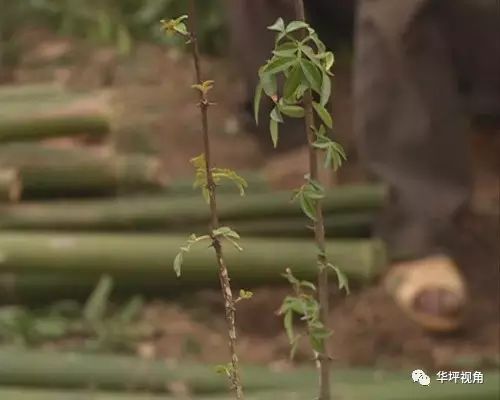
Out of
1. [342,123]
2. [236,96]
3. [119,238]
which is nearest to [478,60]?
[342,123]

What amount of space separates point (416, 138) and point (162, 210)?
0.45 m

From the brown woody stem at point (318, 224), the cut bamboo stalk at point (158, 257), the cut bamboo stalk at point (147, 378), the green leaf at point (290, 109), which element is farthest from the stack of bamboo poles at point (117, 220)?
the green leaf at point (290, 109)

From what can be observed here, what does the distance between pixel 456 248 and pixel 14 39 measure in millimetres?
1521

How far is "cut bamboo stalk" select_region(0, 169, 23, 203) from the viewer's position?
1.86 meters

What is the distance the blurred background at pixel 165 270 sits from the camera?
5.24ft

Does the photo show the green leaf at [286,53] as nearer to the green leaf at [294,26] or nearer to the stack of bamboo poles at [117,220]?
the green leaf at [294,26]

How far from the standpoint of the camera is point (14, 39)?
2.94 m

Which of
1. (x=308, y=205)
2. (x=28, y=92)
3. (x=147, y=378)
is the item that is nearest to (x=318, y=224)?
(x=308, y=205)

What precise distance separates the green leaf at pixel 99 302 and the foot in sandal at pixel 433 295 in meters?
0.46

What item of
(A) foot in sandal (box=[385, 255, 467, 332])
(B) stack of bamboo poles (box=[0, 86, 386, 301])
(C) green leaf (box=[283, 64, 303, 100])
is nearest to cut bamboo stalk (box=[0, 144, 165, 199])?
(B) stack of bamboo poles (box=[0, 86, 386, 301])

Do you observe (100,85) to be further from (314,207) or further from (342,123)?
(314,207)

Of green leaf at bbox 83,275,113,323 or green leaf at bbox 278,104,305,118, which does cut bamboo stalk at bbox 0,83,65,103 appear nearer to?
green leaf at bbox 83,275,113,323

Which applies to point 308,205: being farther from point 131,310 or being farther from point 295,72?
point 131,310

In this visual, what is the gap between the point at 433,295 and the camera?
5.69 feet
